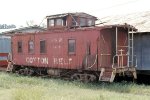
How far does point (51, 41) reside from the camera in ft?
69.7

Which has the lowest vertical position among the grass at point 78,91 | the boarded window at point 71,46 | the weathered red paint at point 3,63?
the grass at point 78,91

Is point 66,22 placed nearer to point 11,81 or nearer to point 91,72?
point 91,72

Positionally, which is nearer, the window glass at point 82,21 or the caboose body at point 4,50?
the window glass at point 82,21

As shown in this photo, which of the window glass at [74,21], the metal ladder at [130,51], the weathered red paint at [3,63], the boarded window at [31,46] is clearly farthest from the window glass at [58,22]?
the weathered red paint at [3,63]

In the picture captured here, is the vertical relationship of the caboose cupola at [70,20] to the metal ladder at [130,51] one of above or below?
above

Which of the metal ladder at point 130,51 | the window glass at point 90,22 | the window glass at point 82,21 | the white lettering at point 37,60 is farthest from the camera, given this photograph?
the white lettering at point 37,60

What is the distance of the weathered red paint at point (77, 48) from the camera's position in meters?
18.2

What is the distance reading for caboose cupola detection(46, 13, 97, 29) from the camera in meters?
20.5

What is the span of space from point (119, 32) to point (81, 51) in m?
2.42

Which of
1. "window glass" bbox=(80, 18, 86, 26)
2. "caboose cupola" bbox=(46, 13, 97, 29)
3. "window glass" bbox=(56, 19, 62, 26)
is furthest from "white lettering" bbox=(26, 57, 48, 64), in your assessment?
"window glass" bbox=(80, 18, 86, 26)

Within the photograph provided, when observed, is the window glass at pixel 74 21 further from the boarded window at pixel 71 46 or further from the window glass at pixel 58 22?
the boarded window at pixel 71 46

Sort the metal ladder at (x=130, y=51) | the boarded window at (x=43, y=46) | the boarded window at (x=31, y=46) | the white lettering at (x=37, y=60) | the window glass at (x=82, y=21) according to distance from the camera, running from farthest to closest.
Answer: the boarded window at (x=31, y=46), the boarded window at (x=43, y=46), the white lettering at (x=37, y=60), the window glass at (x=82, y=21), the metal ladder at (x=130, y=51)

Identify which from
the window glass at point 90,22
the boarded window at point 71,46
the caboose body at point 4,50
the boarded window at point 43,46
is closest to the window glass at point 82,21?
the window glass at point 90,22

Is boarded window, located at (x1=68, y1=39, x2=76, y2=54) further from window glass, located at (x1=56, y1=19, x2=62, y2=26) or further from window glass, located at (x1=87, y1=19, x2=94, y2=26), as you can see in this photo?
window glass, located at (x1=87, y1=19, x2=94, y2=26)
